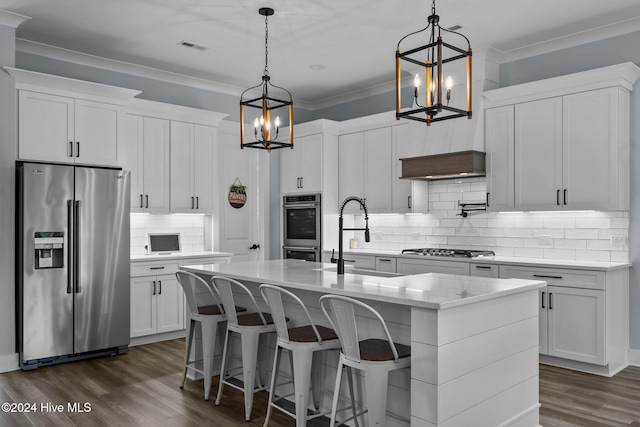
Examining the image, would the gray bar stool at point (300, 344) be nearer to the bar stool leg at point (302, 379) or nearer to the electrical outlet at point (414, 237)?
the bar stool leg at point (302, 379)

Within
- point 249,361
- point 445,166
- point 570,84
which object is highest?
point 570,84

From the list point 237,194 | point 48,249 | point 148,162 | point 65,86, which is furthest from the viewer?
point 237,194

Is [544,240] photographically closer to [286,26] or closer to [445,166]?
[445,166]

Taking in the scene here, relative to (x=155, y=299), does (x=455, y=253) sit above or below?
above

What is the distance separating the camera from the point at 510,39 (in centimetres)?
502

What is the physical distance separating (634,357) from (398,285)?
300 centimetres

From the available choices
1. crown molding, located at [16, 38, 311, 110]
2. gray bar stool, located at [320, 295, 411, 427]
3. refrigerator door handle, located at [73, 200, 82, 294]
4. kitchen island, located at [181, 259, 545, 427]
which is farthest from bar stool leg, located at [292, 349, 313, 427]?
crown molding, located at [16, 38, 311, 110]

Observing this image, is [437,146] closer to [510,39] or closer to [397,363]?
[510,39]

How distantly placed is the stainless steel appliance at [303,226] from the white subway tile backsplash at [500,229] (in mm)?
620

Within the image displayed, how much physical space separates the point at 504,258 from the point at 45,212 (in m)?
4.36

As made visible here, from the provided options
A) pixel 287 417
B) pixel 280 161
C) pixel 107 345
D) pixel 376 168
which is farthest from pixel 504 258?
pixel 107 345

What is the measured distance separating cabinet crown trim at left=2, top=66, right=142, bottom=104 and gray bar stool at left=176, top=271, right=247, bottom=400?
2.21m

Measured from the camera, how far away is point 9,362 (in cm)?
443

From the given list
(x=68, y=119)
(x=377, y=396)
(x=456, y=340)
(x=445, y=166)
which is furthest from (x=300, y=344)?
(x=68, y=119)
